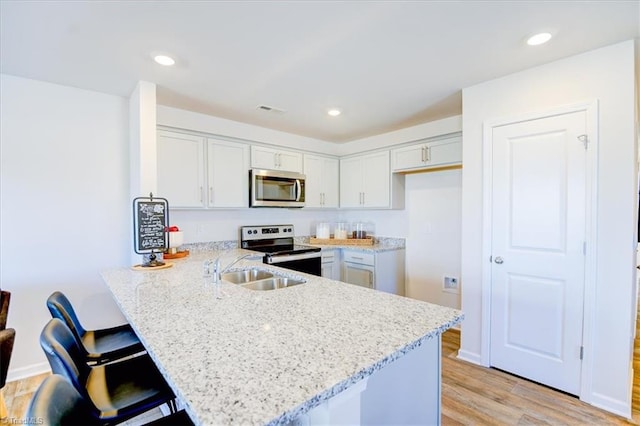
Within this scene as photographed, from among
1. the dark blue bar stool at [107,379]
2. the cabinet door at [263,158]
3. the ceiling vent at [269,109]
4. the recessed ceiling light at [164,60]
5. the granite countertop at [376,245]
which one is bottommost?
the dark blue bar stool at [107,379]

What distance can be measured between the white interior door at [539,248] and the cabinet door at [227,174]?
2.49m

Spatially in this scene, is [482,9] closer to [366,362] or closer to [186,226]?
[366,362]

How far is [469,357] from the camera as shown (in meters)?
2.65

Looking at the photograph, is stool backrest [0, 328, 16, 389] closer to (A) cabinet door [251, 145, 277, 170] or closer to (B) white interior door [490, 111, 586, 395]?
(A) cabinet door [251, 145, 277, 170]

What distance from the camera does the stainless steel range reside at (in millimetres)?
3289

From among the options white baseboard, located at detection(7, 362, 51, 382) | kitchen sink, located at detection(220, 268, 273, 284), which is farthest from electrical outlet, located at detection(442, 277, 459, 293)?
white baseboard, located at detection(7, 362, 51, 382)

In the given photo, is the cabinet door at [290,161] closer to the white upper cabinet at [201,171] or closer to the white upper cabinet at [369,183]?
the white upper cabinet at [201,171]

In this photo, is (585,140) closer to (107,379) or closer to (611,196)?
(611,196)

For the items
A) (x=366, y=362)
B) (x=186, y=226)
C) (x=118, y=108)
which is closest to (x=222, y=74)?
(x=118, y=108)

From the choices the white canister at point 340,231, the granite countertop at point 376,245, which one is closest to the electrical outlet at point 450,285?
the granite countertop at point 376,245

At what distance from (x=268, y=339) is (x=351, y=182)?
349cm

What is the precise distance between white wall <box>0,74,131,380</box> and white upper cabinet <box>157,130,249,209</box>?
34 cm

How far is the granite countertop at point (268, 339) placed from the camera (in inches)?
28.2

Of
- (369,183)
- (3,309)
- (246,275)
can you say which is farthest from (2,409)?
(369,183)
